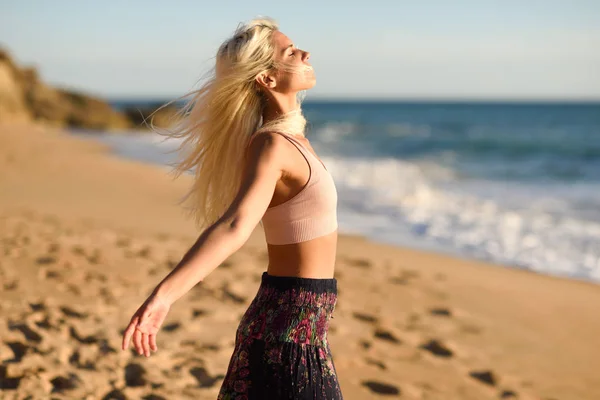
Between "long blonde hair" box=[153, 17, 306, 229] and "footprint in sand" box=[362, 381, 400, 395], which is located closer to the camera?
"long blonde hair" box=[153, 17, 306, 229]

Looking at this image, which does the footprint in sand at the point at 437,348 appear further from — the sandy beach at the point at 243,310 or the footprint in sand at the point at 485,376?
the footprint in sand at the point at 485,376

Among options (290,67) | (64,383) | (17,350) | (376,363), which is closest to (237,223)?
(290,67)

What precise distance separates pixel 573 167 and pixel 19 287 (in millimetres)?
19968

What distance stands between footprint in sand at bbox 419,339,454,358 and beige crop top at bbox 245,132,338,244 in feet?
10.4

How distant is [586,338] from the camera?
565 cm

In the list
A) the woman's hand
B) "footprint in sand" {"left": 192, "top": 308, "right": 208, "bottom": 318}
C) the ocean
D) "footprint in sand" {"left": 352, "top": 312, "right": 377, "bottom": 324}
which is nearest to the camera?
the woman's hand

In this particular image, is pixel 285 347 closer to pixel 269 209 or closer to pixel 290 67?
pixel 269 209

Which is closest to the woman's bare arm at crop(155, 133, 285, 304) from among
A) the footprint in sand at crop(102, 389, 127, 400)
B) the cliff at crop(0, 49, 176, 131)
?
the footprint in sand at crop(102, 389, 127, 400)

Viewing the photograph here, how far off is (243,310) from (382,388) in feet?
5.41

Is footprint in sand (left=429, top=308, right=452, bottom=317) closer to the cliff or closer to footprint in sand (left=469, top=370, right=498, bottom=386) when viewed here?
footprint in sand (left=469, top=370, right=498, bottom=386)

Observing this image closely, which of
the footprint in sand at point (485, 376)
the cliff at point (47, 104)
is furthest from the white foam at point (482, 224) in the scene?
the cliff at point (47, 104)

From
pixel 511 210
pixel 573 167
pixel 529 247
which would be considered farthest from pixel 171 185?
pixel 573 167

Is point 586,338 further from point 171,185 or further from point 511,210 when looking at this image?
point 171,185

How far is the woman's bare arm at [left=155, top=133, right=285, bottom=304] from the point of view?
1.81 m
